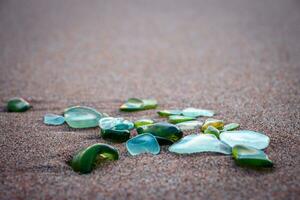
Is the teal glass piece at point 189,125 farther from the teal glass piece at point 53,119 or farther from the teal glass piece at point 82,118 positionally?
the teal glass piece at point 53,119

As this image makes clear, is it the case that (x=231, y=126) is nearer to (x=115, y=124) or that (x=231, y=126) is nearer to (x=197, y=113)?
(x=197, y=113)

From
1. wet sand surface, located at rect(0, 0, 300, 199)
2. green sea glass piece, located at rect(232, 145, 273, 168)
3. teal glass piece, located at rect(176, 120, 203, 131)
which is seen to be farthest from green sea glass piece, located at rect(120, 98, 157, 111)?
green sea glass piece, located at rect(232, 145, 273, 168)

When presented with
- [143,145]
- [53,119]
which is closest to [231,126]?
[143,145]

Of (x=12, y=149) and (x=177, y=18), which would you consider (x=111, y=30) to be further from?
(x=12, y=149)

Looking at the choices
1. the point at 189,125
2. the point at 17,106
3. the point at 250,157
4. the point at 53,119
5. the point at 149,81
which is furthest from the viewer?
the point at 149,81

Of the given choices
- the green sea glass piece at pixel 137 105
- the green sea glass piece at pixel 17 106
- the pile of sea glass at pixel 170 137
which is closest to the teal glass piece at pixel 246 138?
the pile of sea glass at pixel 170 137

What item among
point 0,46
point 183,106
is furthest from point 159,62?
point 0,46
